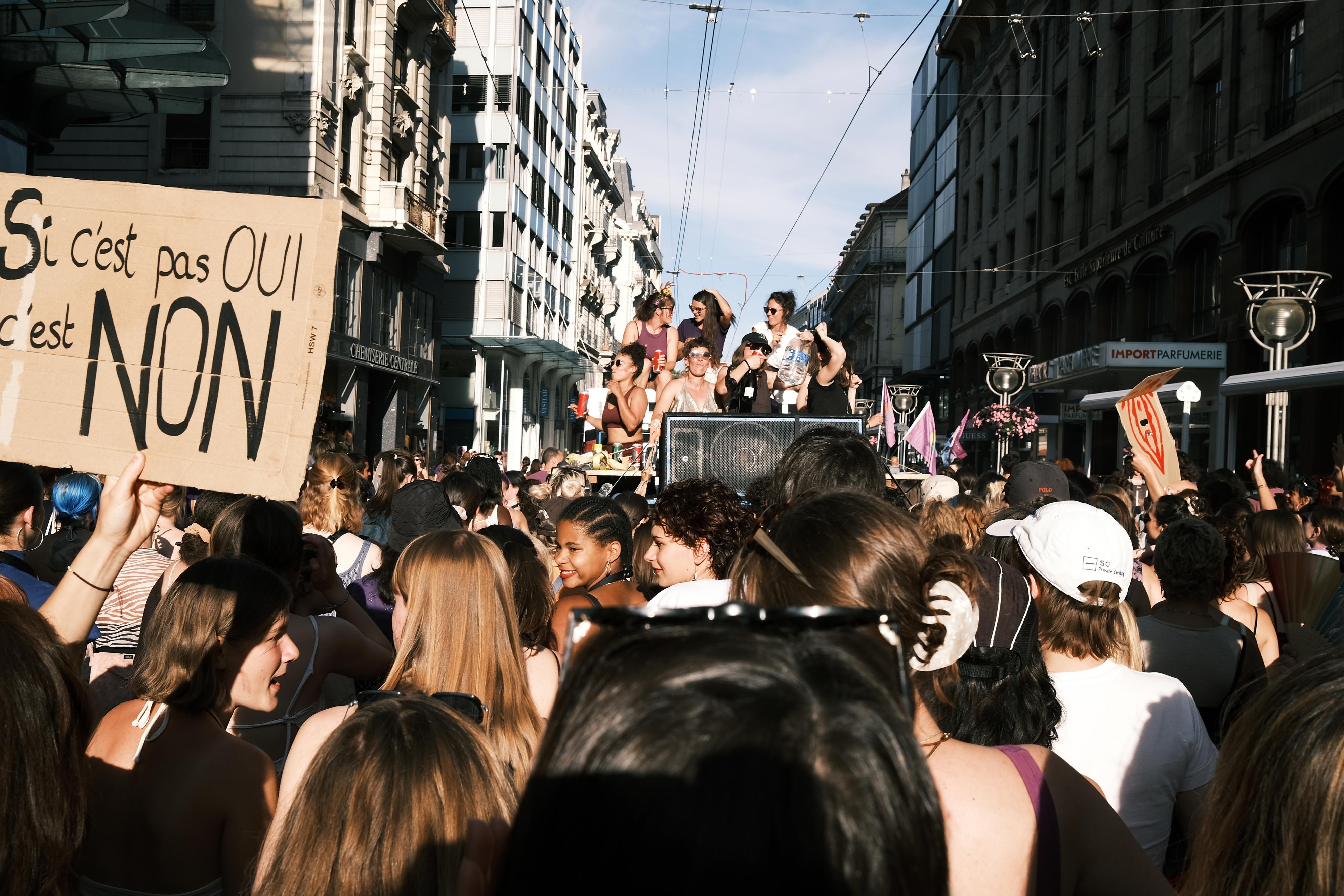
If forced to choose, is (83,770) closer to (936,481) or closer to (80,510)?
(80,510)

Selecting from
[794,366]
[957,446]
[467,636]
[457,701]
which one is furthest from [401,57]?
[457,701]

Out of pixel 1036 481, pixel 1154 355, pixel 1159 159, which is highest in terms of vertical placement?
pixel 1159 159

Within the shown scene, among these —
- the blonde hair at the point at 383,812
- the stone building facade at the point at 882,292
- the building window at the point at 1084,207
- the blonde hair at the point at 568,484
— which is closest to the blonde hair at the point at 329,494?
the blonde hair at the point at 568,484

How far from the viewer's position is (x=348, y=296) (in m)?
25.8

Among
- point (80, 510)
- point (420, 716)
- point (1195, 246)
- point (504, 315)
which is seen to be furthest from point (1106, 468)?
point (420, 716)

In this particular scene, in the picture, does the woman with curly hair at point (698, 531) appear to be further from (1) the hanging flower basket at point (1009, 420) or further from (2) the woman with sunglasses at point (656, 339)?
(1) the hanging flower basket at point (1009, 420)

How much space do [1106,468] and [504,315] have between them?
69.6ft

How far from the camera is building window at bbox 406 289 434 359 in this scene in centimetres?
3077

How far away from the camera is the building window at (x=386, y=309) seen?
27812 mm

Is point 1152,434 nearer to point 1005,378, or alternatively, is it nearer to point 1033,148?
point 1005,378

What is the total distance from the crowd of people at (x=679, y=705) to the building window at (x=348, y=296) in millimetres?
21246

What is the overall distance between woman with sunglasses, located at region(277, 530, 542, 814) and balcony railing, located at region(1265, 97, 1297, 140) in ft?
68.0

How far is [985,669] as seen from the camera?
2668 mm

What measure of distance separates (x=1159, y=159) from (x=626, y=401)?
887 inches
